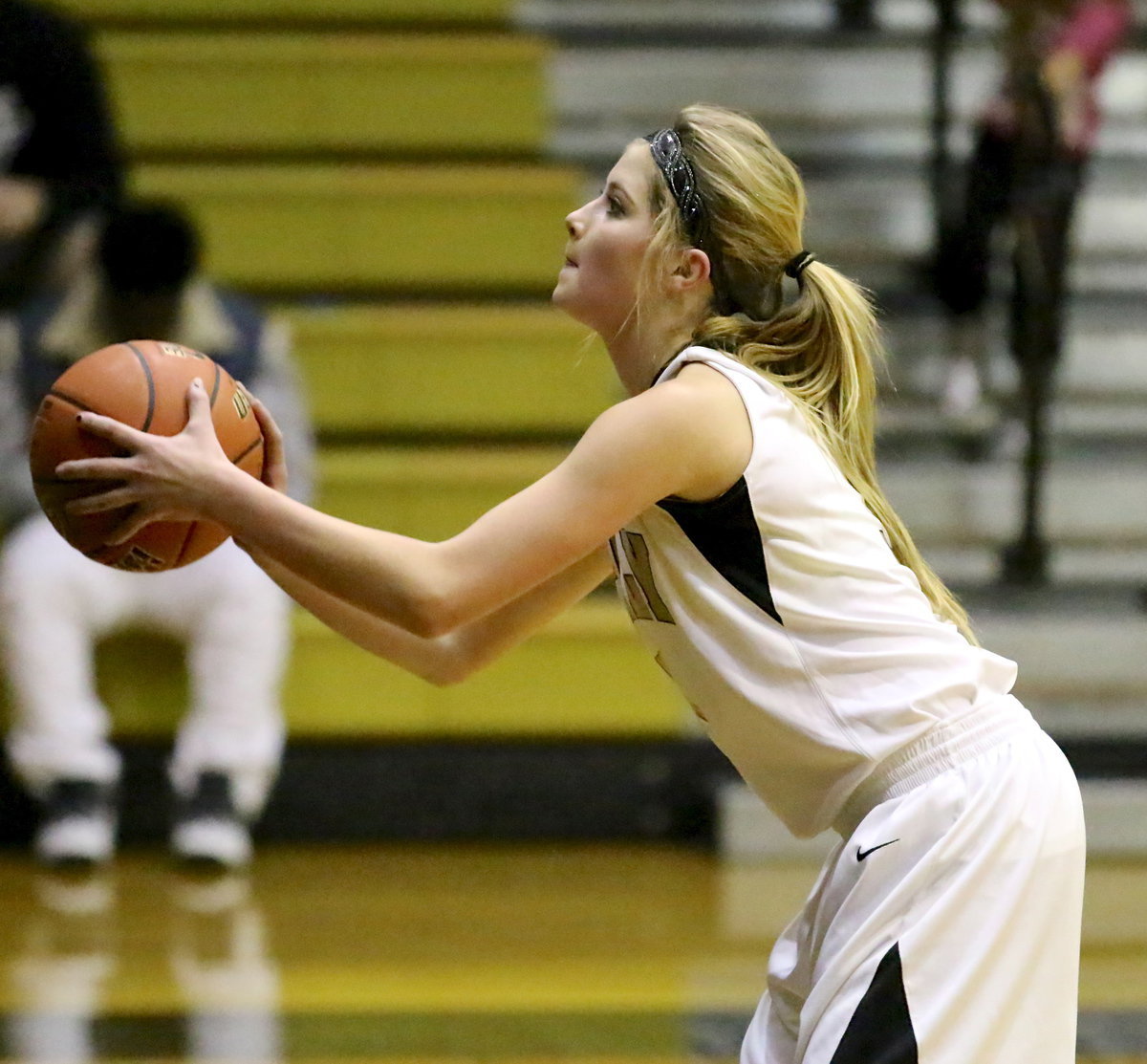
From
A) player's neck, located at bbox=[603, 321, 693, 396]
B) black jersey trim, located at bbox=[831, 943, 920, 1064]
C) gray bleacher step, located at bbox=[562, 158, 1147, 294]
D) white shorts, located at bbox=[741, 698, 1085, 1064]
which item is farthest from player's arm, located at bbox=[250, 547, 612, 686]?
gray bleacher step, located at bbox=[562, 158, 1147, 294]

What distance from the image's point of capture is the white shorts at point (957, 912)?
68.3 inches

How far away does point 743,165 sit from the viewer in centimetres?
197

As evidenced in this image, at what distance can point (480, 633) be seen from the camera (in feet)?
7.09

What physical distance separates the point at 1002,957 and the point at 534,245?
157 inches

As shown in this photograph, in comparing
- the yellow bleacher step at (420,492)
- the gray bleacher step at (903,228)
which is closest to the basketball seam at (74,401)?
the yellow bleacher step at (420,492)

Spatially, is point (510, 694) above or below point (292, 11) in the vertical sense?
below

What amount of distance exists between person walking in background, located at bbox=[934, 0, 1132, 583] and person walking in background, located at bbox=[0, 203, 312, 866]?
186 centimetres

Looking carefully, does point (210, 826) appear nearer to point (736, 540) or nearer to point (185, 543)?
point (185, 543)

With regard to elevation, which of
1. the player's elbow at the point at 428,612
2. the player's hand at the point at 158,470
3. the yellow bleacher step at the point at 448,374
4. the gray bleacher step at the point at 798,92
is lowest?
the yellow bleacher step at the point at 448,374

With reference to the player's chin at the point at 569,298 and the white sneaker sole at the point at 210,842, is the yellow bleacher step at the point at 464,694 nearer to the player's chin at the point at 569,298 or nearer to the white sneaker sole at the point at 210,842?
the white sneaker sole at the point at 210,842

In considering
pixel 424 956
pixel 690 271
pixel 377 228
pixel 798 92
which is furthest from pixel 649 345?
pixel 798 92

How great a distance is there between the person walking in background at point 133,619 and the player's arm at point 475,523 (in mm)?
2461

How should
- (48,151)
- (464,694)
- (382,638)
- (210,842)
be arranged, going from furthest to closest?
(48,151), (464,694), (210,842), (382,638)

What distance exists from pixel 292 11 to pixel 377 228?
1.06 m
